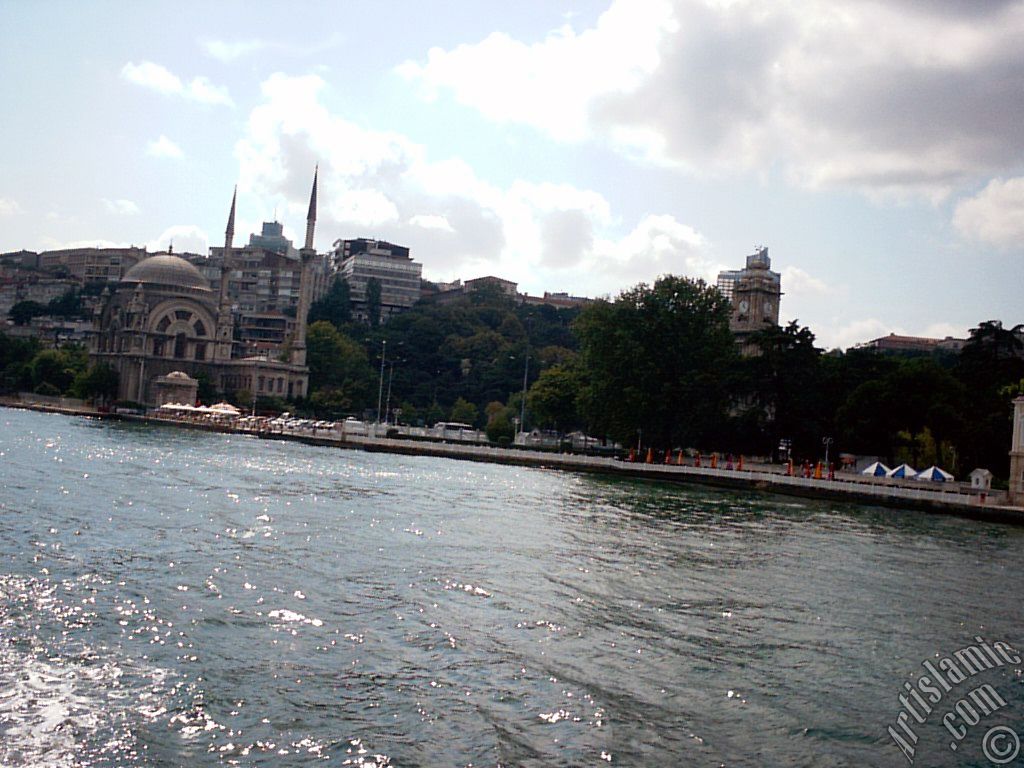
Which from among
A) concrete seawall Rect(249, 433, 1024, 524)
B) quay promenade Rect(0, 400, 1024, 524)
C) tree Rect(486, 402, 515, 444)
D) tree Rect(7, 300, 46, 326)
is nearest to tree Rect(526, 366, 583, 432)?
tree Rect(486, 402, 515, 444)

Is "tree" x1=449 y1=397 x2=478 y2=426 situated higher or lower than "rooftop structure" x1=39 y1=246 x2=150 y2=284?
lower

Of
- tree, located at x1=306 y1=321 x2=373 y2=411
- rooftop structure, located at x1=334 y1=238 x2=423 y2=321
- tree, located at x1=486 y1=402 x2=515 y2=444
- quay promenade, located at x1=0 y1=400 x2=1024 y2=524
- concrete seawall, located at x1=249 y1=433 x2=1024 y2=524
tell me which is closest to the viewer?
concrete seawall, located at x1=249 y1=433 x2=1024 y2=524

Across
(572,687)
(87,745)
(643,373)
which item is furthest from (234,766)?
(643,373)

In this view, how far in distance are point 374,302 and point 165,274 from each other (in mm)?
35330

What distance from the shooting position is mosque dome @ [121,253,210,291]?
110 metres

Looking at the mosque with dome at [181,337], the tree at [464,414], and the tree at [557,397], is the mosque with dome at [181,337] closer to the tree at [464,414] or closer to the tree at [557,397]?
the tree at [464,414]

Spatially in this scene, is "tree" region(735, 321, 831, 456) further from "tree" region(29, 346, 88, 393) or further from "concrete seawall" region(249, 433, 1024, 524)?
"tree" region(29, 346, 88, 393)

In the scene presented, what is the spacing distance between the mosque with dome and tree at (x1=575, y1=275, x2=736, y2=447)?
161 ft

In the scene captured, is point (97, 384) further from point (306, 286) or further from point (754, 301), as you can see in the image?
point (754, 301)

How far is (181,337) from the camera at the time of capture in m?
108

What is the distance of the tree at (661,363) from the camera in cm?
6016

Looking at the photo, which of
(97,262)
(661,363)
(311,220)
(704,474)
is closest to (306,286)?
(311,220)

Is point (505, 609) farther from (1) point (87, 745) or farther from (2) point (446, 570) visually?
(1) point (87, 745)

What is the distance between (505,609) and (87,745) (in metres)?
7.08
